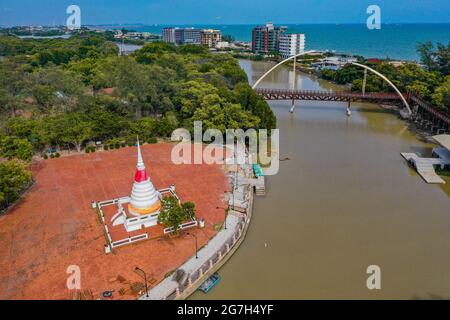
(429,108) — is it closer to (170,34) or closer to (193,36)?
(193,36)

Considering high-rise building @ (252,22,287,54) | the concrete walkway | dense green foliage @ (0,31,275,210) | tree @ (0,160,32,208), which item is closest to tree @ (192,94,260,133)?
dense green foliage @ (0,31,275,210)

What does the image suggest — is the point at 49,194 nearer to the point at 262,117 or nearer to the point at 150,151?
the point at 150,151

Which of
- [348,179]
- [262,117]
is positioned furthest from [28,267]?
[262,117]

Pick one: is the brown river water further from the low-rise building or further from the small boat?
the low-rise building

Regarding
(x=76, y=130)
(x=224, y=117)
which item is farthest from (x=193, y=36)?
(x=76, y=130)

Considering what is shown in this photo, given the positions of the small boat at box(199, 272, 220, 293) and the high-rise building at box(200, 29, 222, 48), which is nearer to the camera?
the small boat at box(199, 272, 220, 293)

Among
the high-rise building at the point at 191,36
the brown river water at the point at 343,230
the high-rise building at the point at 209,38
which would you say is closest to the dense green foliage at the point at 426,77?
the brown river water at the point at 343,230
